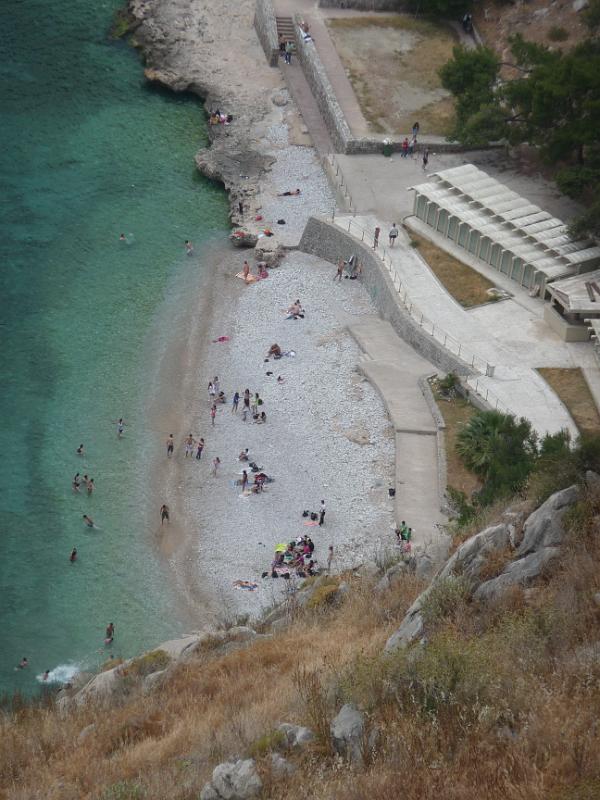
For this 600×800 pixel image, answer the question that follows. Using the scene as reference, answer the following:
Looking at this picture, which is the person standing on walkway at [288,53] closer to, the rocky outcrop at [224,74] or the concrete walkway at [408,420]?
the rocky outcrop at [224,74]

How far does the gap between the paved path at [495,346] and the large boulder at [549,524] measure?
20269 mm

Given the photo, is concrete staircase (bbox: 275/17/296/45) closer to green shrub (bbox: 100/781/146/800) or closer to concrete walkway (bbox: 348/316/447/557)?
concrete walkway (bbox: 348/316/447/557)

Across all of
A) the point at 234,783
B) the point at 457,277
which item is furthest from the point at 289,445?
the point at 234,783

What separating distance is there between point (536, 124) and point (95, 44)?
100 ft

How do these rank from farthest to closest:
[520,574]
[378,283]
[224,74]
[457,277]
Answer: [224,74]
[378,283]
[457,277]
[520,574]

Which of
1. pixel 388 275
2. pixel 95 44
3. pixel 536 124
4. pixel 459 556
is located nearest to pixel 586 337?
pixel 388 275

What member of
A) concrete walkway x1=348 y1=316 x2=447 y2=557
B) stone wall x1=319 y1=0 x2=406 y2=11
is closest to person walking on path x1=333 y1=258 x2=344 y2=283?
concrete walkway x1=348 y1=316 x2=447 y2=557

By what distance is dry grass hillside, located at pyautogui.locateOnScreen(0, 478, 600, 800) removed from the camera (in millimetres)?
18953

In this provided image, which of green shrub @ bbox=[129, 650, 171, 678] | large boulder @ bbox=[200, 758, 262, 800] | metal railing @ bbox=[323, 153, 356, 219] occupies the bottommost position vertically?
large boulder @ bbox=[200, 758, 262, 800]

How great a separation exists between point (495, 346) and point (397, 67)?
83.6ft

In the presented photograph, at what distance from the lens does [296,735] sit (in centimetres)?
2186

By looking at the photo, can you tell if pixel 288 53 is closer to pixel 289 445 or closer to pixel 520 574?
pixel 289 445

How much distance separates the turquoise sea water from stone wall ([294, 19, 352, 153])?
6.66 metres

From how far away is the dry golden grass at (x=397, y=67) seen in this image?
67.1m
